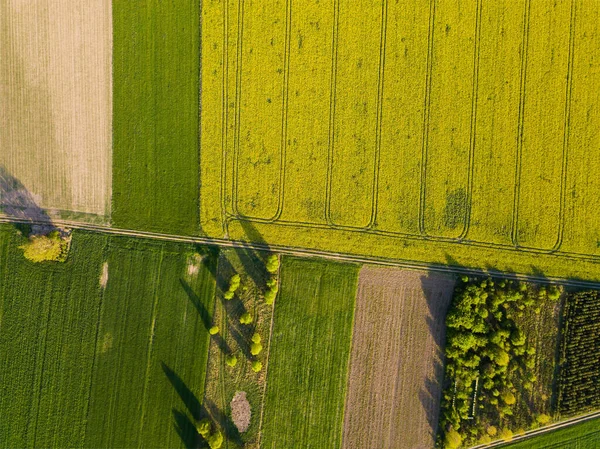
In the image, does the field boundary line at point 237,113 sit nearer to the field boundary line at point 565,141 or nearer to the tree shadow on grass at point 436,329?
the tree shadow on grass at point 436,329

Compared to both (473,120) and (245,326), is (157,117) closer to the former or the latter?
(245,326)

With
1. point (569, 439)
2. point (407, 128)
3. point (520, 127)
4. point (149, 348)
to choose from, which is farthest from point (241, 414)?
point (520, 127)

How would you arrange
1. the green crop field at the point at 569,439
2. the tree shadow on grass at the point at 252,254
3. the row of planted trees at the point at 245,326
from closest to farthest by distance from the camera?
the row of planted trees at the point at 245,326 → the green crop field at the point at 569,439 → the tree shadow on grass at the point at 252,254

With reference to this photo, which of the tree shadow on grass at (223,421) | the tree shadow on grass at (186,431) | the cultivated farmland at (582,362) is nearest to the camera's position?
the cultivated farmland at (582,362)

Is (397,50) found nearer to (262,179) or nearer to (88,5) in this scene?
(262,179)

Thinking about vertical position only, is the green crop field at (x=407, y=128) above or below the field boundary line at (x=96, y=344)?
above

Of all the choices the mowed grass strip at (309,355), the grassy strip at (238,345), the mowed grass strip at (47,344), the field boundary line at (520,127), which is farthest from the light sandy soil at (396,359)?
the mowed grass strip at (47,344)

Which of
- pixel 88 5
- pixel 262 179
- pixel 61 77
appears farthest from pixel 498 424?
pixel 88 5

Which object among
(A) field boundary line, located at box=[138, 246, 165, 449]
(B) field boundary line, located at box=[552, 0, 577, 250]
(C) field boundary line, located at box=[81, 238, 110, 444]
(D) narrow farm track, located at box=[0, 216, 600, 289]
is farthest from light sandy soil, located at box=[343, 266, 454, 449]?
(C) field boundary line, located at box=[81, 238, 110, 444]
